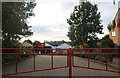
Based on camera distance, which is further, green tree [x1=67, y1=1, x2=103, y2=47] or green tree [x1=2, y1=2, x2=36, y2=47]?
green tree [x1=67, y1=1, x2=103, y2=47]

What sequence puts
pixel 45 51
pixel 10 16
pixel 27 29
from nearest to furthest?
pixel 45 51
pixel 10 16
pixel 27 29

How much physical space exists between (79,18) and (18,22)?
28.3 m

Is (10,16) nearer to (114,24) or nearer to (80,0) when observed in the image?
(114,24)

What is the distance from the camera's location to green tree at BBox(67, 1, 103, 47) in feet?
159

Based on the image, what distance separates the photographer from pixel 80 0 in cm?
5150

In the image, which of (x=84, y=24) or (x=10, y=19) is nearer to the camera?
(x=10, y=19)

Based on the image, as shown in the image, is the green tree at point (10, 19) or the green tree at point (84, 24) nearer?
the green tree at point (10, 19)

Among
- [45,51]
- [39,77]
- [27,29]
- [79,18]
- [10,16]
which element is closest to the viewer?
[39,77]

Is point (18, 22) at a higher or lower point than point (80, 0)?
lower

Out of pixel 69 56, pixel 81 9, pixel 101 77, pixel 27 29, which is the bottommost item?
pixel 101 77

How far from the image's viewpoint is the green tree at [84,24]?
159 feet

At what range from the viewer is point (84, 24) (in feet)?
159

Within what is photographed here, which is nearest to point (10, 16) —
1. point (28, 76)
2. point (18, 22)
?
point (18, 22)

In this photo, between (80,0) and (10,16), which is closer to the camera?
(10,16)
